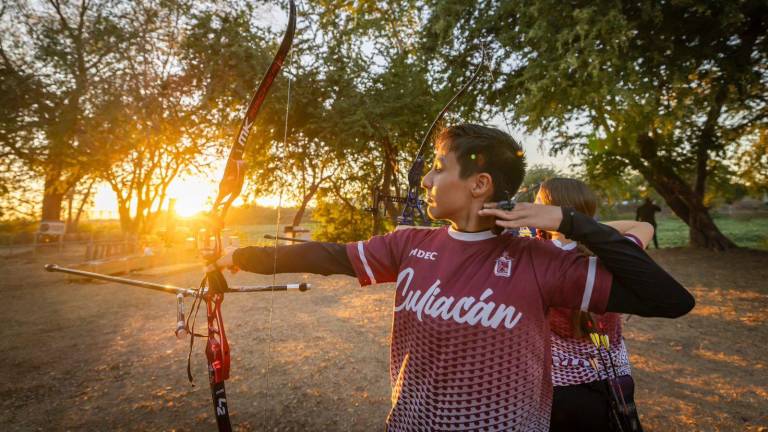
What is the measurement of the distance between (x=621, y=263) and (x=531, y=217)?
0.33 m

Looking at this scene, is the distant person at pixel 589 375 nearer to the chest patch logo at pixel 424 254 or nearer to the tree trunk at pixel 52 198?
the chest patch logo at pixel 424 254

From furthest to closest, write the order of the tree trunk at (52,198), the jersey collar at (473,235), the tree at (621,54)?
the tree trunk at (52,198), the tree at (621,54), the jersey collar at (473,235)

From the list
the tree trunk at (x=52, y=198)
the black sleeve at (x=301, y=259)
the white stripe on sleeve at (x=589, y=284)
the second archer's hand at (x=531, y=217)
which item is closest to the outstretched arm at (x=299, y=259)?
the black sleeve at (x=301, y=259)

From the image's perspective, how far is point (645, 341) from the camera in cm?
608

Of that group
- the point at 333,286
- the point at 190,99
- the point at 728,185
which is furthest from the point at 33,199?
the point at 728,185

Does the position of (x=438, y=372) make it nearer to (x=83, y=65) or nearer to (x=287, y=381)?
(x=287, y=381)

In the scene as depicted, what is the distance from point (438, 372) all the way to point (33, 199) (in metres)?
23.8

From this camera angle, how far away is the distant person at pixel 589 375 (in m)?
2.13

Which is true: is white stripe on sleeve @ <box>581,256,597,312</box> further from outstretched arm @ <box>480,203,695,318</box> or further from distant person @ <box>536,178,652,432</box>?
distant person @ <box>536,178,652,432</box>

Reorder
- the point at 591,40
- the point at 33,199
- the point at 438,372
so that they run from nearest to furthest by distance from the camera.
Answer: the point at 438,372
the point at 591,40
the point at 33,199

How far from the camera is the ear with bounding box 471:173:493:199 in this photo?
1.58 metres

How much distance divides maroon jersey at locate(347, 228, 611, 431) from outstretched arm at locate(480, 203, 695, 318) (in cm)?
7

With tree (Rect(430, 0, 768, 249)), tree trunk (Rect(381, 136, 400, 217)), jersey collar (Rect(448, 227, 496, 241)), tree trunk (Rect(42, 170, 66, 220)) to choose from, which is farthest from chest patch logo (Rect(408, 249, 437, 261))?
tree trunk (Rect(42, 170, 66, 220))

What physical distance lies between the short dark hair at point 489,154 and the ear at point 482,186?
0.02 m
